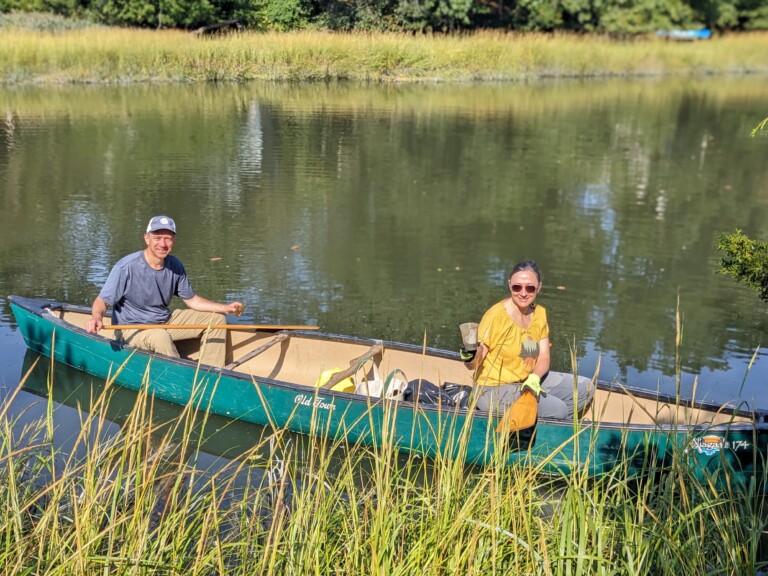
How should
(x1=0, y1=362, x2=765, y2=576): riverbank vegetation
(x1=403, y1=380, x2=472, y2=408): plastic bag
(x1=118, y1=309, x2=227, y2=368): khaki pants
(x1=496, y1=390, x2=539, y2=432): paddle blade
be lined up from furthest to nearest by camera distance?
(x1=118, y1=309, x2=227, y2=368): khaki pants
(x1=403, y1=380, x2=472, y2=408): plastic bag
(x1=496, y1=390, x2=539, y2=432): paddle blade
(x1=0, y1=362, x2=765, y2=576): riverbank vegetation

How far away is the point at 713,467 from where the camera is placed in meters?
5.53

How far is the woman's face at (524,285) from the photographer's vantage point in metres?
5.41

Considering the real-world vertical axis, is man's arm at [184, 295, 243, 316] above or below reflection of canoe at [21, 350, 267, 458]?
above

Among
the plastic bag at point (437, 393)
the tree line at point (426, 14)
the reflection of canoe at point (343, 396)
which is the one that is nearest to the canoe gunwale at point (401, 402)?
the reflection of canoe at point (343, 396)

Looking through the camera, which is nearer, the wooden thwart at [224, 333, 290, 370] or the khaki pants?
the khaki pants

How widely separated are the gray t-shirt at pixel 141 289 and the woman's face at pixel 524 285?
2.87 meters

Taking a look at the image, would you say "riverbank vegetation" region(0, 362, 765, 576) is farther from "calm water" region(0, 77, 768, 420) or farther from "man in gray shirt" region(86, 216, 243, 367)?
"man in gray shirt" region(86, 216, 243, 367)

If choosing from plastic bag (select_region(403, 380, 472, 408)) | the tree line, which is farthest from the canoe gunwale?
the tree line

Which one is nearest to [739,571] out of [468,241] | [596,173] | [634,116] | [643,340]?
[643,340]

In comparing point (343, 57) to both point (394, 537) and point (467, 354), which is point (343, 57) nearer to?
point (467, 354)

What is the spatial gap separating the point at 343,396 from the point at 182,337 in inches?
77.3

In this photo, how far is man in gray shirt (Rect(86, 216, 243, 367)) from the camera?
269 inches

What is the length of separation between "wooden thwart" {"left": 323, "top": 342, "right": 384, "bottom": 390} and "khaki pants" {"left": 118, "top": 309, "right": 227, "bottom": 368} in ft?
3.36

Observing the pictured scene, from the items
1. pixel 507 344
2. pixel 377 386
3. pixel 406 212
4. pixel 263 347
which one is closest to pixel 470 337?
pixel 507 344
